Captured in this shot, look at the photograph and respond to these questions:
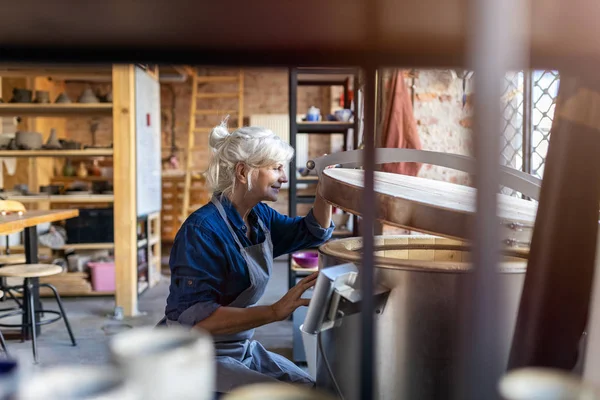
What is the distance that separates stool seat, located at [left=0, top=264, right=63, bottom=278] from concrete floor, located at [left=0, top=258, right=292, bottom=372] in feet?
1.39

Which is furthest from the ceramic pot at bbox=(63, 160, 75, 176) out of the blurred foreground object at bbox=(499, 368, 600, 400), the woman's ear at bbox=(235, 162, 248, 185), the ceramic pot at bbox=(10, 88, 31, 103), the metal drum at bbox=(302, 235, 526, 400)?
the blurred foreground object at bbox=(499, 368, 600, 400)

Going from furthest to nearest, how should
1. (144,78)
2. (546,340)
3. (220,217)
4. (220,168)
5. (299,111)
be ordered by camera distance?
(299,111)
(144,78)
(220,168)
(220,217)
(546,340)

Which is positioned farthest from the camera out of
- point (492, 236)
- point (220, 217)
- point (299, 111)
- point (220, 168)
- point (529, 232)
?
point (299, 111)

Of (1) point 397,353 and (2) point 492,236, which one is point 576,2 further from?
(1) point 397,353

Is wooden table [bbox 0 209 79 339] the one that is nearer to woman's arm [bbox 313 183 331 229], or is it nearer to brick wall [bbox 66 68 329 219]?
woman's arm [bbox 313 183 331 229]

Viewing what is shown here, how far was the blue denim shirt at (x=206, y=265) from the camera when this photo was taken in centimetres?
137

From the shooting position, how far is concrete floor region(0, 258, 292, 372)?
3.16 meters

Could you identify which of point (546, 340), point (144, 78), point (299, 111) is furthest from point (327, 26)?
point (299, 111)

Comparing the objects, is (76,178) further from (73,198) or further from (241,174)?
(241,174)

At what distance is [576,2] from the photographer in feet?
1.33

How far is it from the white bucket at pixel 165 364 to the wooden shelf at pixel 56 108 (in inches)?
152

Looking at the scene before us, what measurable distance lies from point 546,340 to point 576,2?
1.31 feet

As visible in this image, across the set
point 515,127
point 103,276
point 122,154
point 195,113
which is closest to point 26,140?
point 122,154

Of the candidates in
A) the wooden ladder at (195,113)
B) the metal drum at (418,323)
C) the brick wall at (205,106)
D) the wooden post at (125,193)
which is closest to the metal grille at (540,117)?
the metal drum at (418,323)
